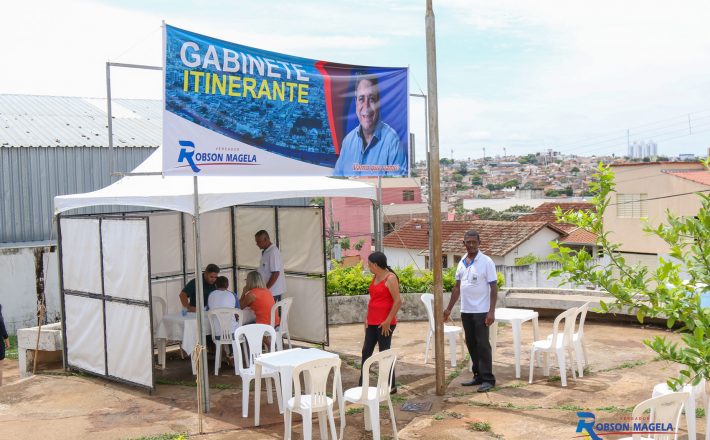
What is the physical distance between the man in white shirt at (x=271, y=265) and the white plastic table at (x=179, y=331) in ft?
3.80

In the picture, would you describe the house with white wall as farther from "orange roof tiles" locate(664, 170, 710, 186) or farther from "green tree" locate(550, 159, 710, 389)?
"green tree" locate(550, 159, 710, 389)

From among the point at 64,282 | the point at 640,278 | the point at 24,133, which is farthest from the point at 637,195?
the point at 640,278

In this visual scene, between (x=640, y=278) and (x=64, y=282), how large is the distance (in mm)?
8118

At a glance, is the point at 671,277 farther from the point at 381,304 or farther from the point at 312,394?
the point at 381,304

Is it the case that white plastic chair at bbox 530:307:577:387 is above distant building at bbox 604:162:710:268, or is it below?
below

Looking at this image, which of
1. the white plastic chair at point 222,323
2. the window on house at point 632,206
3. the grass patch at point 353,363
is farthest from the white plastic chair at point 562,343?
the window on house at point 632,206

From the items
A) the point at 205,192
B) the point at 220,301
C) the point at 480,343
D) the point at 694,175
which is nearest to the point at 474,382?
the point at 480,343

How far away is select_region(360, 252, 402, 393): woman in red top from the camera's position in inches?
306

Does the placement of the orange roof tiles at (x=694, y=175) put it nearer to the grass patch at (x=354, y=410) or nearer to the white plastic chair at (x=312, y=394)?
the grass patch at (x=354, y=410)

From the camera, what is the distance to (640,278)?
13.3 ft

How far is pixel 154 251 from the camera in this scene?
11109 mm

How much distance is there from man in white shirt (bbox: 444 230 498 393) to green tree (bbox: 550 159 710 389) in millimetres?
4009

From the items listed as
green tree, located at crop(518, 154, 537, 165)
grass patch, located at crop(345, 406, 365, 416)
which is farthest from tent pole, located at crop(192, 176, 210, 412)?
green tree, located at crop(518, 154, 537, 165)

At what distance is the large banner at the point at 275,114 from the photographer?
7332 mm
